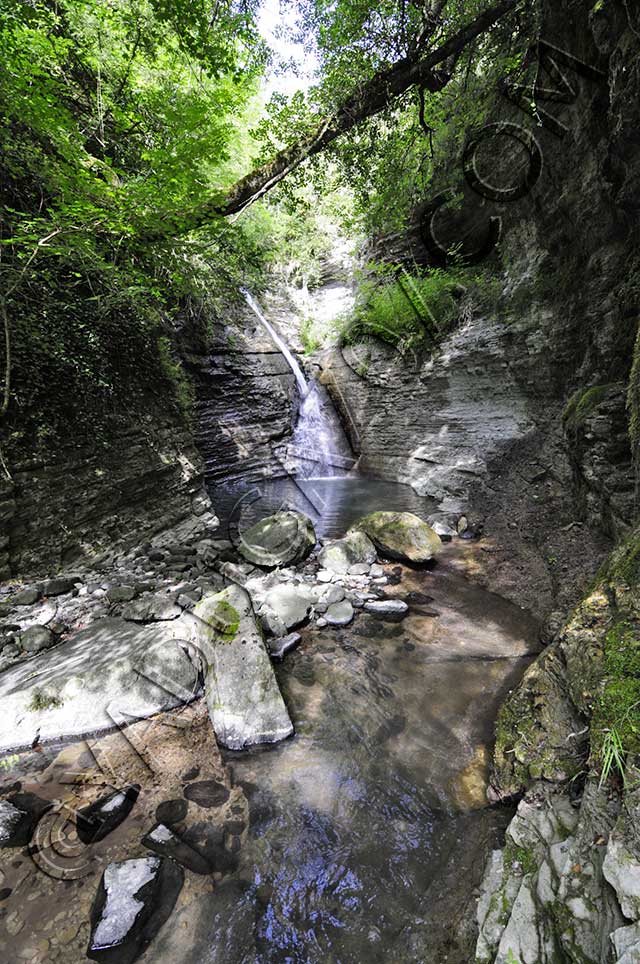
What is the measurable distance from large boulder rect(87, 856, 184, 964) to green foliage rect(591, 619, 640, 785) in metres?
2.20

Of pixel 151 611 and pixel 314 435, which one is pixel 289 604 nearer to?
pixel 151 611

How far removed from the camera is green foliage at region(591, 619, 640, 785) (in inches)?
58.1

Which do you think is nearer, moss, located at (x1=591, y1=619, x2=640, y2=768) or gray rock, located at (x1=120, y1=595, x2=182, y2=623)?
moss, located at (x1=591, y1=619, x2=640, y2=768)

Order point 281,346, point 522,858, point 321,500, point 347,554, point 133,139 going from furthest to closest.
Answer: point 281,346, point 321,500, point 133,139, point 347,554, point 522,858

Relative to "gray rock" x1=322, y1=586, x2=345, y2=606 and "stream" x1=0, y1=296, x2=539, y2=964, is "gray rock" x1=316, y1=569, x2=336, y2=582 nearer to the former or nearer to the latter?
"gray rock" x1=322, y1=586, x2=345, y2=606

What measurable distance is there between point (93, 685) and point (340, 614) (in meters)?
2.54

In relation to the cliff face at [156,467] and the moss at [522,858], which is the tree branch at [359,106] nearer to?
the cliff face at [156,467]

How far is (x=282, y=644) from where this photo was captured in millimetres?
3678

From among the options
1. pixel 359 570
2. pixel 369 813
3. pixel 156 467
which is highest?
pixel 156 467

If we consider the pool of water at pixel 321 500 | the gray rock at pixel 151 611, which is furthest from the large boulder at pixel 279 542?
the gray rock at pixel 151 611

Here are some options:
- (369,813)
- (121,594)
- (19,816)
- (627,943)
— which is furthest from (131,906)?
(121,594)

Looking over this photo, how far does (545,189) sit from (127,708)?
887 cm

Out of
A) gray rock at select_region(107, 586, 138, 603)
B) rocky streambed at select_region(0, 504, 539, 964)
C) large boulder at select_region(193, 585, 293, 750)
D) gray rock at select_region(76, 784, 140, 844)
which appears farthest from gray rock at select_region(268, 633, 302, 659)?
gray rock at select_region(107, 586, 138, 603)

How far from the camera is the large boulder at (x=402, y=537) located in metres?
5.40
